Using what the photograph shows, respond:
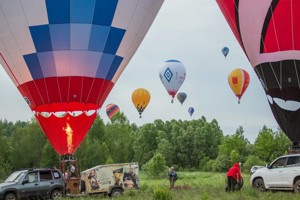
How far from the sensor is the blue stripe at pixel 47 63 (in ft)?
60.9

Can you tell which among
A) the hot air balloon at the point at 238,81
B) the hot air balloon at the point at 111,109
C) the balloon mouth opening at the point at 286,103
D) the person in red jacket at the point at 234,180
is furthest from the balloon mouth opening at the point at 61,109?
the hot air balloon at the point at 111,109

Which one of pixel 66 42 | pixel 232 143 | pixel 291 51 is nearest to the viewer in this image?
pixel 291 51

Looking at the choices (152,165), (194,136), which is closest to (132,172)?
(152,165)

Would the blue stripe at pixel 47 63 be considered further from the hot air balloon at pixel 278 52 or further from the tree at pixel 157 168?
the tree at pixel 157 168

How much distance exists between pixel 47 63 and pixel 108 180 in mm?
4738

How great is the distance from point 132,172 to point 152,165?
30804 millimetres

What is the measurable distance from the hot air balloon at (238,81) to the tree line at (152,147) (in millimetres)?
12397

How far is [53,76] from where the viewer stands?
18.8 metres

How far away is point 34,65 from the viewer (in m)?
18.8

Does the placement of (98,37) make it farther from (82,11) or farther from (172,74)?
(172,74)

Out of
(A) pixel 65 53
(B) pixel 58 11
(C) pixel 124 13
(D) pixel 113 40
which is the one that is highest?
(C) pixel 124 13

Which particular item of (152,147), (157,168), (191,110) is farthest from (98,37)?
(152,147)

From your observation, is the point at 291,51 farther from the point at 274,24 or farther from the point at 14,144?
the point at 14,144

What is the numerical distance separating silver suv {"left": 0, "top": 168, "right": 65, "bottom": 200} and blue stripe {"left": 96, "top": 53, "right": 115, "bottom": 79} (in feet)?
13.8
